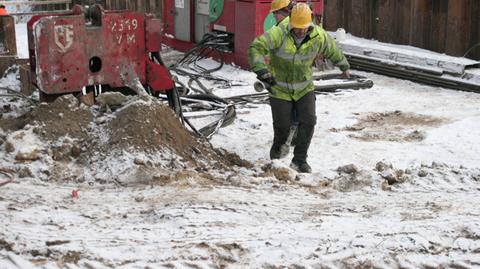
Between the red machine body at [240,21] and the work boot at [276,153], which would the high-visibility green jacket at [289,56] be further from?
the red machine body at [240,21]

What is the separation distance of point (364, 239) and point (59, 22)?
162 inches

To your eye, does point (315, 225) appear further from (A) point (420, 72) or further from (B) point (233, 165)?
(A) point (420, 72)

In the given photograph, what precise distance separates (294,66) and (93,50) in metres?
2.18

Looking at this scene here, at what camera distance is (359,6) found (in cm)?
1531

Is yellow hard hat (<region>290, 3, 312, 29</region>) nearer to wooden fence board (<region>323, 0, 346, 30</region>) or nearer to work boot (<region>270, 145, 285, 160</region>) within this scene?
work boot (<region>270, 145, 285, 160</region>)

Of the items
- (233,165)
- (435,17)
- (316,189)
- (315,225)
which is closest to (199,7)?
(435,17)

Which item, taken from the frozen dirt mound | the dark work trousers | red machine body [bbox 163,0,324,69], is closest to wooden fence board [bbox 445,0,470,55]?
red machine body [bbox 163,0,324,69]

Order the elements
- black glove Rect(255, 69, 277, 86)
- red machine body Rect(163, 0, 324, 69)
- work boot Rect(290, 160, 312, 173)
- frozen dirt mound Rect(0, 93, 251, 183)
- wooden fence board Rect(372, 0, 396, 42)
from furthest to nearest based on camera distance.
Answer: wooden fence board Rect(372, 0, 396, 42) → red machine body Rect(163, 0, 324, 69) → work boot Rect(290, 160, 312, 173) → black glove Rect(255, 69, 277, 86) → frozen dirt mound Rect(0, 93, 251, 183)

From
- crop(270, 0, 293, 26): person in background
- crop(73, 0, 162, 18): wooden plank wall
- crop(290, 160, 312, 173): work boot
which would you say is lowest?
crop(290, 160, 312, 173): work boot

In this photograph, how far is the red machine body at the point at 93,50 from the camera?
7867 mm

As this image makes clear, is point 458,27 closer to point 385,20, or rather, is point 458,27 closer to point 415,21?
point 415,21

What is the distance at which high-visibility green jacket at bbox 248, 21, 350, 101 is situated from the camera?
7656mm

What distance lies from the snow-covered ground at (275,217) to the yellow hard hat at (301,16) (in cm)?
141

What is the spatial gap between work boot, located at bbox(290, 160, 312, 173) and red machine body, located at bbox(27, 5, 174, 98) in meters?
1.77
